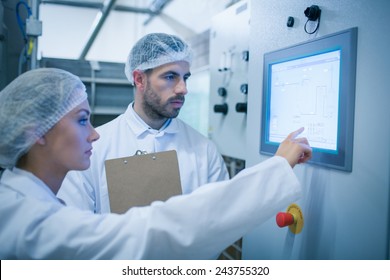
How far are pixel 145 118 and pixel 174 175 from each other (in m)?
0.29

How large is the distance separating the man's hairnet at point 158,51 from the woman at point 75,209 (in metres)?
0.43

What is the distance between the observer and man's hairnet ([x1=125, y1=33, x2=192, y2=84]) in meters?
1.25

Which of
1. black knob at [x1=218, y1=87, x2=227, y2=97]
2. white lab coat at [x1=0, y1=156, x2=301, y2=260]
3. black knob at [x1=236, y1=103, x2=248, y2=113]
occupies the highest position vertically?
black knob at [x1=218, y1=87, x2=227, y2=97]

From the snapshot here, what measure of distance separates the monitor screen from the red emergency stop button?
194mm

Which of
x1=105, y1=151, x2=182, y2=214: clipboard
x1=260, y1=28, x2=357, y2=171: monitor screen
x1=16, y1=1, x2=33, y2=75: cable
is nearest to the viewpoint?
x1=260, y1=28, x2=357, y2=171: monitor screen

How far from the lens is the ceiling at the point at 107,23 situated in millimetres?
3725

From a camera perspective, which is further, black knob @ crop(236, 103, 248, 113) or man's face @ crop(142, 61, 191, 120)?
black knob @ crop(236, 103, 248, 113)

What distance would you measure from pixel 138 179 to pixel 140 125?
0.26 metres

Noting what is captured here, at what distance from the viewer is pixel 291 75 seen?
1.04 metres

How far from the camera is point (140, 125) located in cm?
128

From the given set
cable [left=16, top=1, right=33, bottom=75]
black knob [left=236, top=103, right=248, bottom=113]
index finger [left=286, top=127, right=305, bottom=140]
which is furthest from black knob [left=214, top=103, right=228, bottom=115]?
cable [left=16, top=1, right=33, bottom=75]

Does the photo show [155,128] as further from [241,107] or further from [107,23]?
[107,23]

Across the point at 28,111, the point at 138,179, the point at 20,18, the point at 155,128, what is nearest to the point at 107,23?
the point at 20,18

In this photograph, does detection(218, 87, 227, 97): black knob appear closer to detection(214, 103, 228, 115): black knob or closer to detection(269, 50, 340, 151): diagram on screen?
detection(214, 103, 228, 115): black knob
